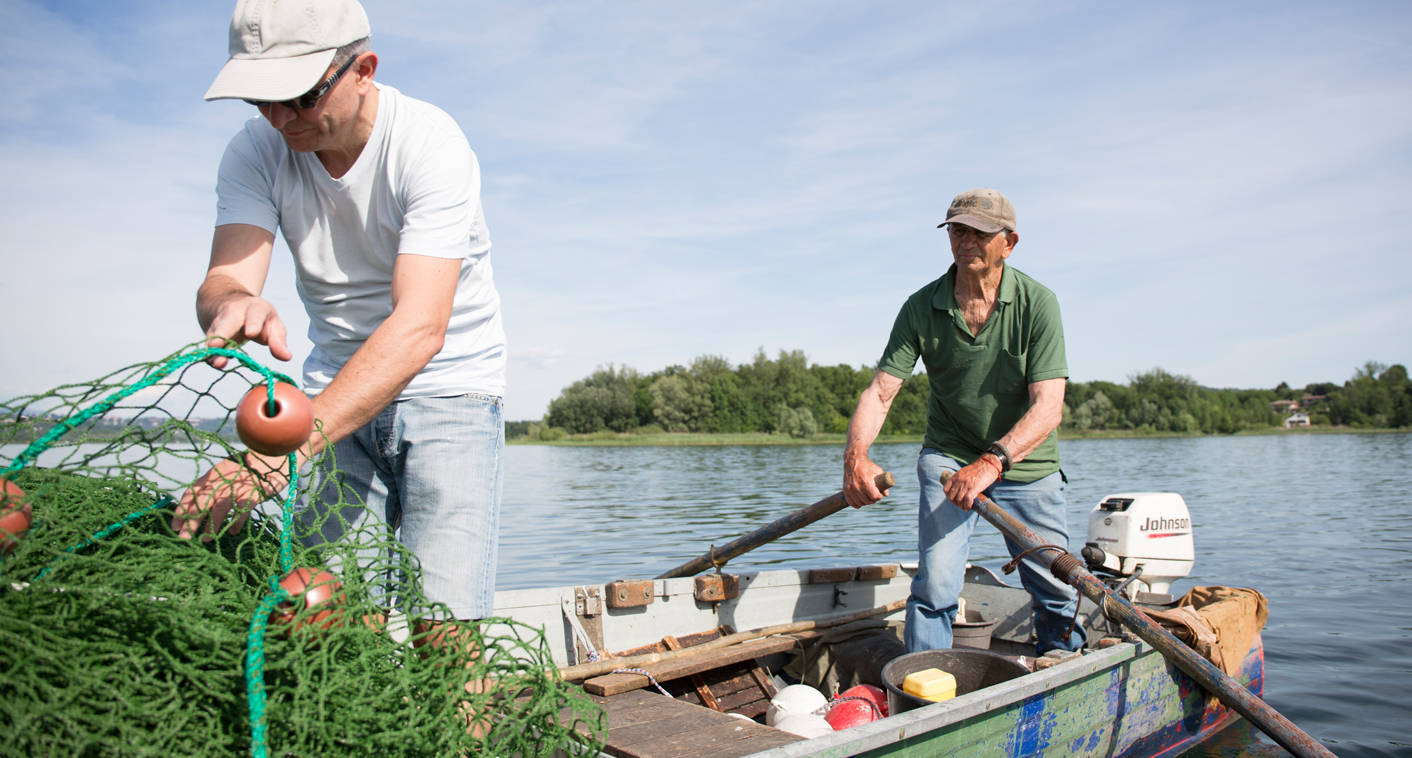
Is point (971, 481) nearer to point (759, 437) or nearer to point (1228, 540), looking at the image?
point (1228, 540)

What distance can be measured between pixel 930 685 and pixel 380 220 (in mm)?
2781

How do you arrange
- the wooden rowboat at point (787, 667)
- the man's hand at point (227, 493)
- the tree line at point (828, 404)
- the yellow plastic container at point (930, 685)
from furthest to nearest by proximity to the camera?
the tree line at point (828, 404), the yellow plastic container at point (930, 685), the wooden rowboat at point (787, 667), the man's hand at point (227, 493)

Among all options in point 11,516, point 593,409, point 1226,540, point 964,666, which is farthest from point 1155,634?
point 593,409

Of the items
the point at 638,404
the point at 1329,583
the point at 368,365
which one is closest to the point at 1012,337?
the point at 368,365

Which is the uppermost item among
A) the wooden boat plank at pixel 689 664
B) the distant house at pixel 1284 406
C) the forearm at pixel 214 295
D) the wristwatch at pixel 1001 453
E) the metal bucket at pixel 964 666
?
the distant house at pixel 1284 406

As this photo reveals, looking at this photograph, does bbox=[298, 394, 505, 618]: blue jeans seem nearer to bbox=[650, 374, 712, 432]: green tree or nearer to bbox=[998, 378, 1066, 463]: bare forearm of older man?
bbox=[998, 378, 1066, 463]: bare forearm of older man

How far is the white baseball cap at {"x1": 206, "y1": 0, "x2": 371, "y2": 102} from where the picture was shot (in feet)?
6.79

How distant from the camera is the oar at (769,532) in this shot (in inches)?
205

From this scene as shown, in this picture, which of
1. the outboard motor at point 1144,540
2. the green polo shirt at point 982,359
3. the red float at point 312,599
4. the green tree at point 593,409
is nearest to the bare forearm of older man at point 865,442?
the green polo shirt at point 982,359

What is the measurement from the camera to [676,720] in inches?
144

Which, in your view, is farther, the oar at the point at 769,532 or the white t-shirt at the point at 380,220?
the oar at the point at 769,532

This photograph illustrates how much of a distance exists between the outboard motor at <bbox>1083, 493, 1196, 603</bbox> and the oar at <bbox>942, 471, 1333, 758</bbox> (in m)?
1.29

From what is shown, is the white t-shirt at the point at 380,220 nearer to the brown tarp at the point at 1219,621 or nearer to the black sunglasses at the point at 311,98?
the black sunglasses at the point at 311,98

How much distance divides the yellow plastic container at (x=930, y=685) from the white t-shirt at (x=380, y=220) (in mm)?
2174
